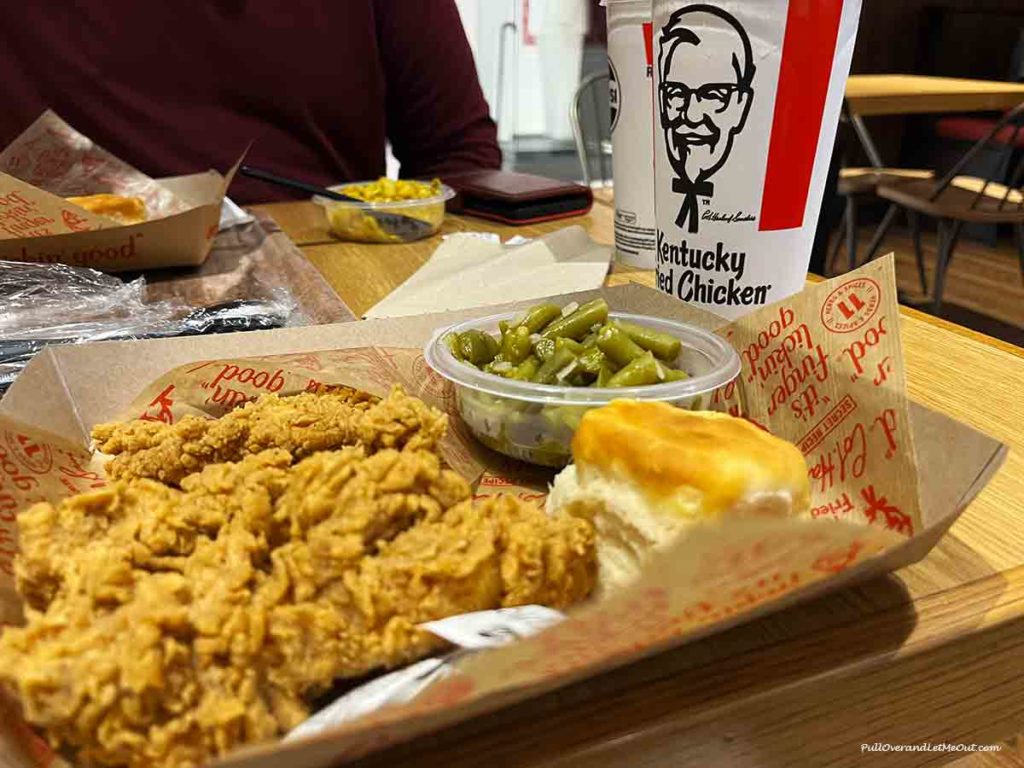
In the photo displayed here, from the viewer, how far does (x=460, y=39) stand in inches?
99.9

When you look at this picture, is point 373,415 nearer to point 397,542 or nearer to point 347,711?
point 397,542

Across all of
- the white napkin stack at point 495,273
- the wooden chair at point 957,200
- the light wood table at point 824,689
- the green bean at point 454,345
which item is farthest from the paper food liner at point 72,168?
the wooden chair at point 957,200

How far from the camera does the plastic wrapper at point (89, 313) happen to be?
94cm

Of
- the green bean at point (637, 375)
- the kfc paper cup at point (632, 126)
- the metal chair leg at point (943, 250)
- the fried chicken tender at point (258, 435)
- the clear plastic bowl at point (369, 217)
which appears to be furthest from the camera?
the metal chair leg at point (943, 250)

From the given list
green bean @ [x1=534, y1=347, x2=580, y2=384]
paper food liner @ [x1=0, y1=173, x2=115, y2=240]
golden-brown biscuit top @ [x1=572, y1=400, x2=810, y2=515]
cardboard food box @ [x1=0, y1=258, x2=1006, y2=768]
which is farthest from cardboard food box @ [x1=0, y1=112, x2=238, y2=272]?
golden-brown biscuit top @ [x1=572, y1=400, x2=810, y2=515]

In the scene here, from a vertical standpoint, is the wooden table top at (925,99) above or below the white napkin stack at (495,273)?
above

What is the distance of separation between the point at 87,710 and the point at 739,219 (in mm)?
769

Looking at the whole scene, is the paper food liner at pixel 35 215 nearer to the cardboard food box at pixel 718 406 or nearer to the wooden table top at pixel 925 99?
the cardboard food box at pixel 718 406

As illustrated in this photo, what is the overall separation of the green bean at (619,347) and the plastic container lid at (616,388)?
63 millimetres

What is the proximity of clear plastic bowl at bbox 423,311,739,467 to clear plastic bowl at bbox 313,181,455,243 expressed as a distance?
2.66ft

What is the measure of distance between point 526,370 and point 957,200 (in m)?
3.64

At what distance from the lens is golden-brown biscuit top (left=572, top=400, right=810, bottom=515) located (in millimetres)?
508

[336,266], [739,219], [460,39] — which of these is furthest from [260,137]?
[739,219]

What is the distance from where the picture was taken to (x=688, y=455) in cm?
52
